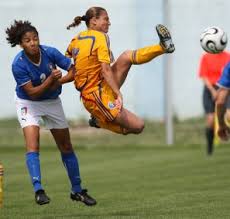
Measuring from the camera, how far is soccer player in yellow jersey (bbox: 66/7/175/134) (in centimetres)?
A: 985

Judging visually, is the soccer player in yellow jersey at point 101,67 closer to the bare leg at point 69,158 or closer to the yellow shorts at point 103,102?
the yellow shorts at point 103,102

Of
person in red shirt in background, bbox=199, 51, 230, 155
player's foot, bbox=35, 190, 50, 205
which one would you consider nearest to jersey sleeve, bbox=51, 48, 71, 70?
player's foot, bbox=35, 190, 50, 205

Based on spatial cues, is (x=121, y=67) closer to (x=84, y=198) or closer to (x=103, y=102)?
(x=103, y=102)

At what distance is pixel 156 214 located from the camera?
9.20 meters

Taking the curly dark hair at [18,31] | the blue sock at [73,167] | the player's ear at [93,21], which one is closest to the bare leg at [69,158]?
the blue sock at [73,167]

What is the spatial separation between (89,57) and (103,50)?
20 centimetres

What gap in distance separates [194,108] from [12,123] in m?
3.80

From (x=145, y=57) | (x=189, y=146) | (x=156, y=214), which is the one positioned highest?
(x=145, y=57)

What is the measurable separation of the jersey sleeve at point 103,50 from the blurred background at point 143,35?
34.0 ft

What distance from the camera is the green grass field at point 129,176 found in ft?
31.7

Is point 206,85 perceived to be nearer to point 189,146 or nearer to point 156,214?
point 189,146

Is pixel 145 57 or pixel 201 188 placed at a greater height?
pixel 145 57

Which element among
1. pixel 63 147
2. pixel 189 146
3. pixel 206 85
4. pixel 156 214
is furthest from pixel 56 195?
pixel 189 146

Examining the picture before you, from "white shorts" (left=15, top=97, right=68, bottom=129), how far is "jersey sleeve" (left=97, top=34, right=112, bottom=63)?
609 mm
